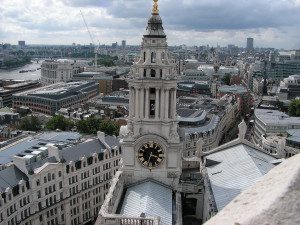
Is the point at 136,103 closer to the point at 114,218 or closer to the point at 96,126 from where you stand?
the point at 114,218

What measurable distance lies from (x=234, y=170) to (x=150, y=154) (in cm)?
943

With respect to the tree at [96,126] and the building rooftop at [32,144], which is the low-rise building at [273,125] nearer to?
the tree at [96,126]

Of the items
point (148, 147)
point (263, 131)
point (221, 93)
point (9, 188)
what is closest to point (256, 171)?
point (148, 147)

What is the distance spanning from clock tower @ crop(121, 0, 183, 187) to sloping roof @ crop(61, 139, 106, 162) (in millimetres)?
20811

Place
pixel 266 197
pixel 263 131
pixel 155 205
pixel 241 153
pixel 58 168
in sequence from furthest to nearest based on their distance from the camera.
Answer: pixel 263 131 → pixel 58 168 → pixel 241 153 → pixel 155 205 → pixel 266 197

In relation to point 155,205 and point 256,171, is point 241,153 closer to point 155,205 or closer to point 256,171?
point 256,171

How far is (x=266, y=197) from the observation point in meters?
7.16

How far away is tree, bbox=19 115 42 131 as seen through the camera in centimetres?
10788

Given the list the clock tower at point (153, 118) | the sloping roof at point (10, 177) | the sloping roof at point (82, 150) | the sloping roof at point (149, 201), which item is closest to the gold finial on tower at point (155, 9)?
the clock tower at point (153, 118)

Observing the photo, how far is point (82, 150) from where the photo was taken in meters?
68.6

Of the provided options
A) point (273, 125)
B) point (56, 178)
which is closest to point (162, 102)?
point (56, 178)

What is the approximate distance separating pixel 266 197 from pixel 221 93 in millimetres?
177403

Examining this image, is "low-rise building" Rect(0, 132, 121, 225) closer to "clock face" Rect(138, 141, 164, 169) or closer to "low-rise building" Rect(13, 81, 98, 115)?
"clock face" Rect(138, 141, 164, 169)

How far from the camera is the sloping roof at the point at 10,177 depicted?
53.6m
